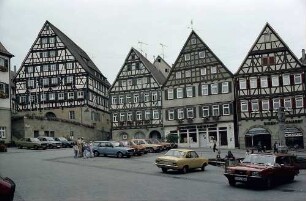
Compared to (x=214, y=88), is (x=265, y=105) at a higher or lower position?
lower

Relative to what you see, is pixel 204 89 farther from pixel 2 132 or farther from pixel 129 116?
pixel 2 132

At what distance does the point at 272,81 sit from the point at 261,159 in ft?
111

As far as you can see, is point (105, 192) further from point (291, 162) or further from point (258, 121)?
point (258, 121)

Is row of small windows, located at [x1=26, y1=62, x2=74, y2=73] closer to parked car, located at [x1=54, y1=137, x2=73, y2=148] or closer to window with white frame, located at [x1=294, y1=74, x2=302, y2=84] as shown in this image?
parked car, located at [x1=54, y1=137, x2=73, y2=148]

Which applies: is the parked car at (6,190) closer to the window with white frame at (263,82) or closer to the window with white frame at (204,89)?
the window with white frame at (263,82)

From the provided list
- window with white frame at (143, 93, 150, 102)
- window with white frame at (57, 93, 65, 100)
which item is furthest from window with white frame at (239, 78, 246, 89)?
window with white frame at (57, 93, 65, 100)

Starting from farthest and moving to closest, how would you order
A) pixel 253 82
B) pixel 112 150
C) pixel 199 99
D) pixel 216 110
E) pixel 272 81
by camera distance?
pixel 199 99
pixel 216 110
pixel 253 82
pixel 272 81
pixel 112 150

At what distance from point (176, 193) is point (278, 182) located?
6313 millimetres

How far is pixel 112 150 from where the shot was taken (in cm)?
3750

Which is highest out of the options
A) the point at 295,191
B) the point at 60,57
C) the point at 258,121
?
the point at 60,57

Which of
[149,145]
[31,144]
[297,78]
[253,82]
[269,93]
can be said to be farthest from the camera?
[253,82]

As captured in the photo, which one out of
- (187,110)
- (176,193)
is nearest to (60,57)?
(187,110)

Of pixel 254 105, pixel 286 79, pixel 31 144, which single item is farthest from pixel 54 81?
pixel 286 79

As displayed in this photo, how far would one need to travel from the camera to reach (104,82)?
262ft
